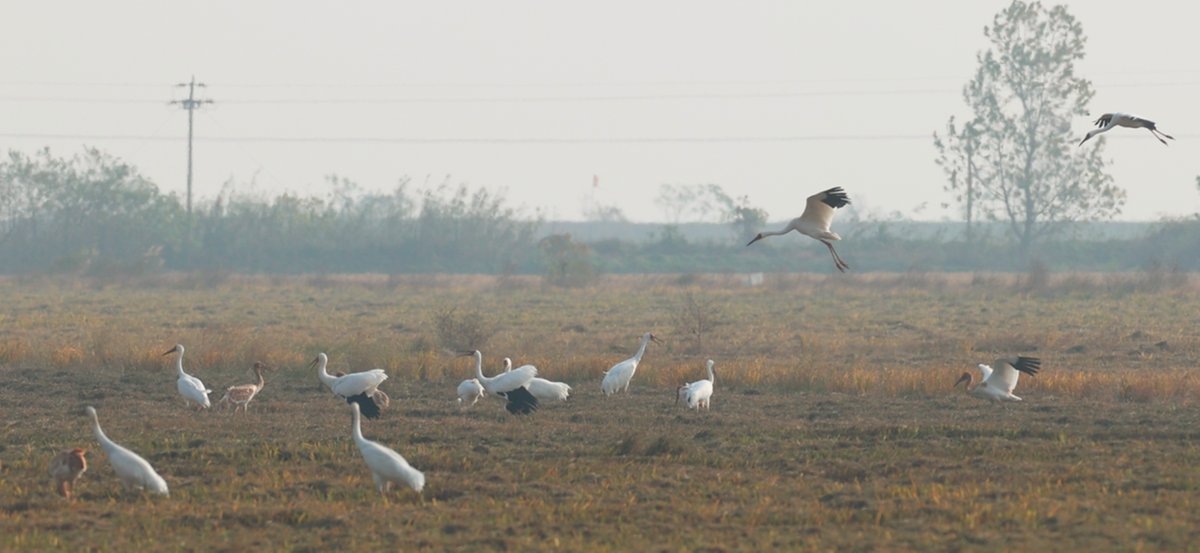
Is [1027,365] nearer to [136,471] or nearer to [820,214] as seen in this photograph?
[820,214]

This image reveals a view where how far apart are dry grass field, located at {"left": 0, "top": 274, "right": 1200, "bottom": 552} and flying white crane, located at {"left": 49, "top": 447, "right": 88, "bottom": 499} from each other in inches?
5.2

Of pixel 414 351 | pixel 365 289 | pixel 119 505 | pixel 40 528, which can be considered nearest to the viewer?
pixel 40 528

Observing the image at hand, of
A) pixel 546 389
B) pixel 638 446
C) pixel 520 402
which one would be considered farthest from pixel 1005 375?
pixel 638 446

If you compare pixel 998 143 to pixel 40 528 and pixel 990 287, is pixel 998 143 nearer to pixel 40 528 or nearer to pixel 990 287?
pixel 990 287

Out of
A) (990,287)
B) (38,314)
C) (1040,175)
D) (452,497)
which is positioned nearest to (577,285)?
(990,287)

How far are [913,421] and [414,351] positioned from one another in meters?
8.90

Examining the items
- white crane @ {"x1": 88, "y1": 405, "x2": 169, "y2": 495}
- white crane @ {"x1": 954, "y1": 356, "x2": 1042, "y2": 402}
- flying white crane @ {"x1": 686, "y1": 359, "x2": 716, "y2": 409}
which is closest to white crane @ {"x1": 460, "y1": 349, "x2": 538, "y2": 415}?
flying white crane @ {"x1": 686, "y1": 359, "x2": 716, "y2": 409}

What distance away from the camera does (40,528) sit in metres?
8.54

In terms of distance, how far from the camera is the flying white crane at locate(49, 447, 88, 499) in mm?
9289

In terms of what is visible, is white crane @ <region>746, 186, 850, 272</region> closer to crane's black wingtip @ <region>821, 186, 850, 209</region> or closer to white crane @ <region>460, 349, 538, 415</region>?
crane's black wingtip @ <region>821, 186, 850, 209</region>

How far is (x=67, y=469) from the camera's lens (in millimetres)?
9312

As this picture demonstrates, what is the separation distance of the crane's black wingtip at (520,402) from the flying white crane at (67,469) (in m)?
5.15

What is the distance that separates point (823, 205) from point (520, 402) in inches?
135

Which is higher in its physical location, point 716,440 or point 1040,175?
point 1040,175
